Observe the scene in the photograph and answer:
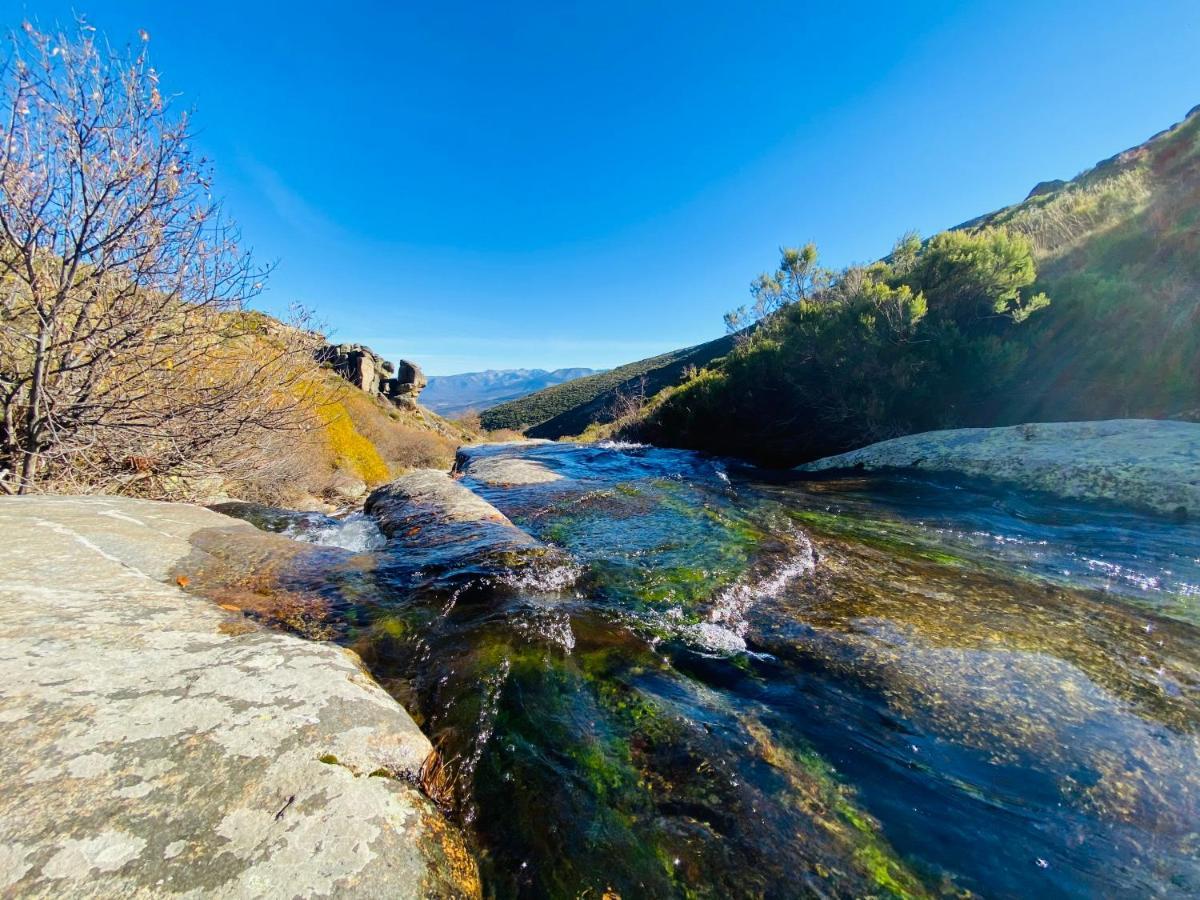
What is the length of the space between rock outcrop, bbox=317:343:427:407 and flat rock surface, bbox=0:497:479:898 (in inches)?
1286

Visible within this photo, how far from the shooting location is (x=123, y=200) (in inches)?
168

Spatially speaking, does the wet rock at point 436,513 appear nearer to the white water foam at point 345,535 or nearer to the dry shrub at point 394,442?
the white water foam at point 345,535

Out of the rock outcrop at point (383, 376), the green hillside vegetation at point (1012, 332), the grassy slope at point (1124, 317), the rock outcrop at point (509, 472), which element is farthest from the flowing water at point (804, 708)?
the rock outcrop at point (383, 376)

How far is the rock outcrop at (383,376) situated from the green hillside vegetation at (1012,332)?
92.6ft

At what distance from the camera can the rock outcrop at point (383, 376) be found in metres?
35.4

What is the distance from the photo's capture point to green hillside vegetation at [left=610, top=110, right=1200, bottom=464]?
9648 millimetres

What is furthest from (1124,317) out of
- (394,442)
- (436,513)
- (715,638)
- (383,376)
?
(383,376)

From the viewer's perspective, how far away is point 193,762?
5.20 feet

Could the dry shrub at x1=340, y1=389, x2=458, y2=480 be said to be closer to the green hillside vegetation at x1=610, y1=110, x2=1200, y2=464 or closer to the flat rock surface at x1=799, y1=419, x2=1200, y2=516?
the green hillside vegetation at x1=610, y1=110, x2=1200, y2=464

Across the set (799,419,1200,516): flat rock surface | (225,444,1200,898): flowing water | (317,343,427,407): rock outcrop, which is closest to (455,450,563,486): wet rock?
(225,444,1200,898): flowing water

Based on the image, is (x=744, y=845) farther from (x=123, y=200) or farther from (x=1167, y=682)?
(x=123, y=200)

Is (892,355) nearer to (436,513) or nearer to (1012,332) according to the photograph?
(1012,332)

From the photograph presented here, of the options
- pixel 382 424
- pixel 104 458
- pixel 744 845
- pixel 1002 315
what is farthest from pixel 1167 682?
pixel 382 424

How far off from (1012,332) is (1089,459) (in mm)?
6552
